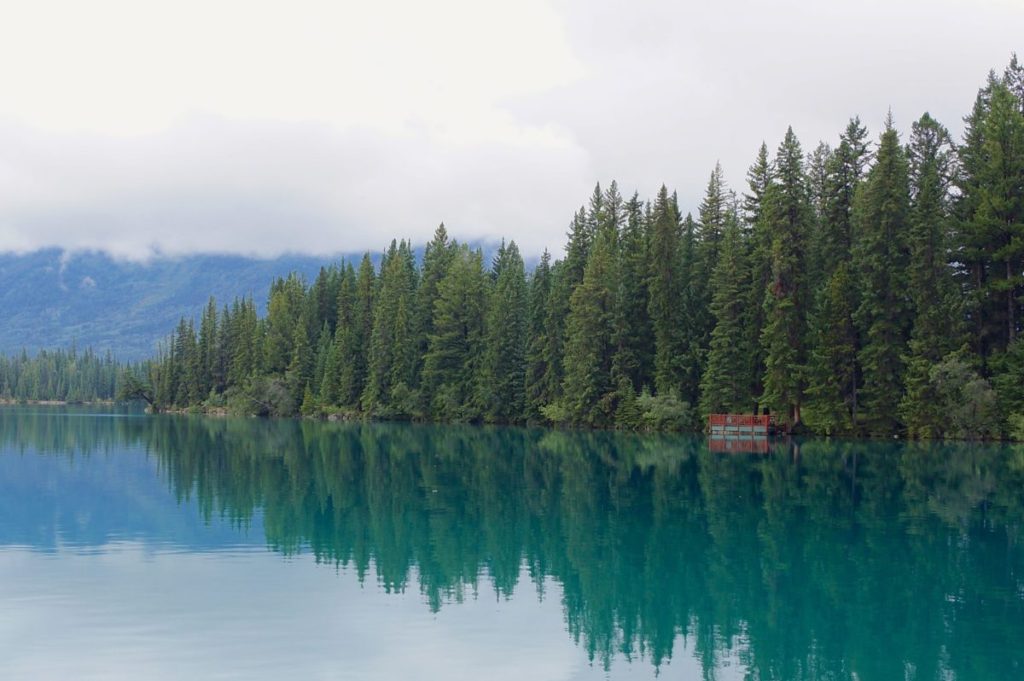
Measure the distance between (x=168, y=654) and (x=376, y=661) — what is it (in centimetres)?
314

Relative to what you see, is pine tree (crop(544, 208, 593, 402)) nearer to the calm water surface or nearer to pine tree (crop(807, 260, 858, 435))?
pine tree (crop(807, 260, 858, 435))

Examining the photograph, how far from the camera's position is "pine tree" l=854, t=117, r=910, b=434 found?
66.7 meters

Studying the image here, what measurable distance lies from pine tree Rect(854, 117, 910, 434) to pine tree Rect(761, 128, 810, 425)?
449cm

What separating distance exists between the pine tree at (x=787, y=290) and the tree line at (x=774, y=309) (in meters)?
0.15

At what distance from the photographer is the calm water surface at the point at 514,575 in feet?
48.5

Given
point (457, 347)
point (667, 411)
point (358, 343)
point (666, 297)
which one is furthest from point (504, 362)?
point (358, 343)

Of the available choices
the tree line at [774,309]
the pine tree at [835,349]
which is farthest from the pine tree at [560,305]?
the pine tree at [835,349]

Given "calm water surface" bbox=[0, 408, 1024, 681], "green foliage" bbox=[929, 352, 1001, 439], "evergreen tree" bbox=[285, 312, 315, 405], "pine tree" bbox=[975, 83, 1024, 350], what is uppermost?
"pine tree" bbox=[975, 83, 1024, 350]

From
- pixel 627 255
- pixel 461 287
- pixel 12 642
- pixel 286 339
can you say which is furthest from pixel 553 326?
pixel 12 642

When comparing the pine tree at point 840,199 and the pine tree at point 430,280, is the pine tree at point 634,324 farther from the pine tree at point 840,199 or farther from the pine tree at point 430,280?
the pine tree at point 430,280

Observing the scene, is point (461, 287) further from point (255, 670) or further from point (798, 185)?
point (255, 670)

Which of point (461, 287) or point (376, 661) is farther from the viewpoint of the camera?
point (461, 287)

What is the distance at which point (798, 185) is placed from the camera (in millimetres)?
A: 73375

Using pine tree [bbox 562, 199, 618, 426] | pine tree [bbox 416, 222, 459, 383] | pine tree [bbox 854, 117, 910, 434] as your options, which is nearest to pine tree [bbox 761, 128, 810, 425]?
pine tree [bbox 854, 117, 910, 434]
